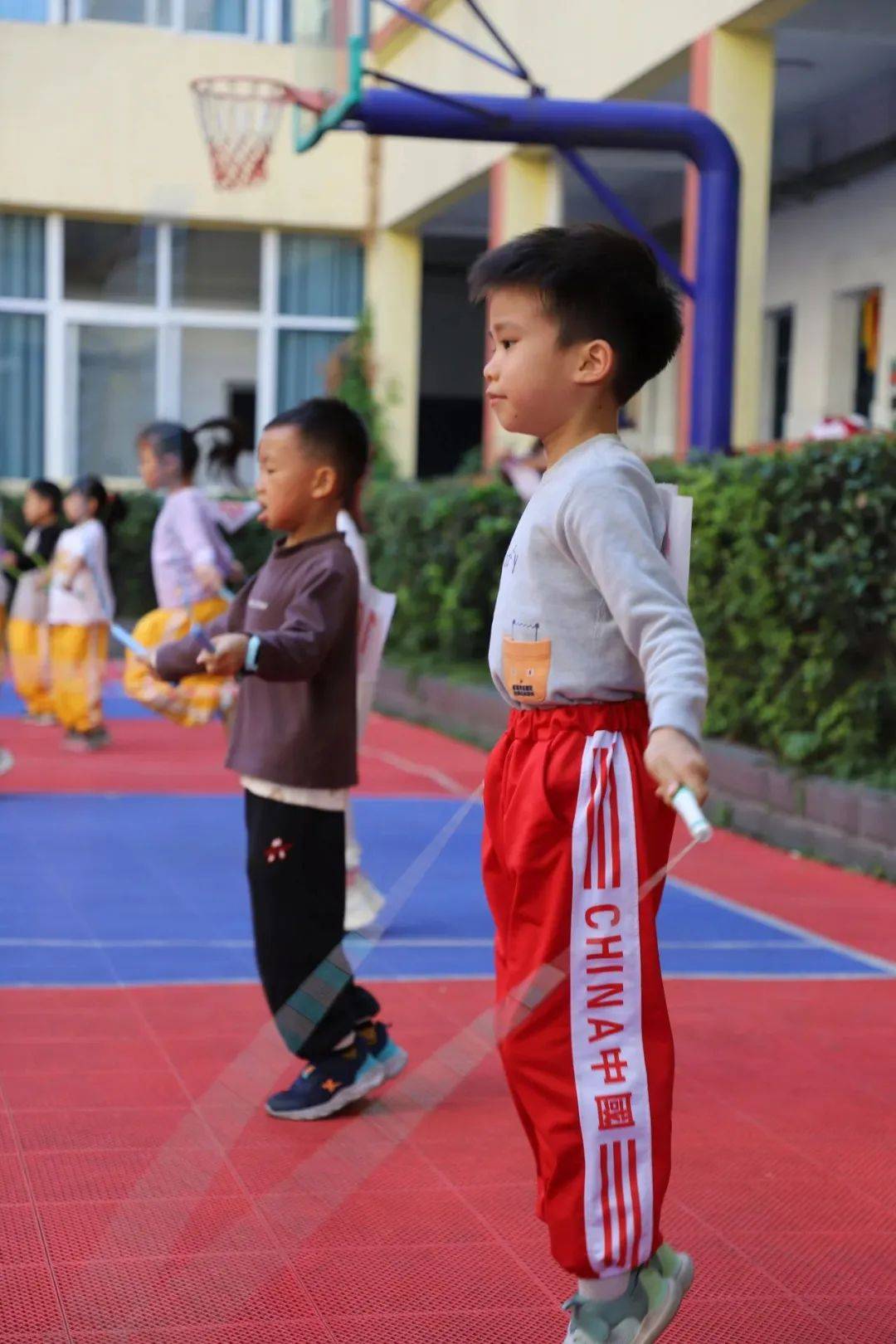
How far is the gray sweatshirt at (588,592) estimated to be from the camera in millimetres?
2398

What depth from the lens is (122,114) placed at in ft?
59.7

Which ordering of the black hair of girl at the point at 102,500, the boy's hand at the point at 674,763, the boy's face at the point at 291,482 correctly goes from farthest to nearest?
1. the black hair of girl at the point at 102,500
2. the boy's face at the point at 291,482
3. the boy's hand at the point at 674,763

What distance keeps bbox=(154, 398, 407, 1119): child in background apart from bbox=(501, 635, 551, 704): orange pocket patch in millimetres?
1129

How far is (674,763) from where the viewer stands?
220 cm

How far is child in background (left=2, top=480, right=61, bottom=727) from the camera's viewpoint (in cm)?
1099

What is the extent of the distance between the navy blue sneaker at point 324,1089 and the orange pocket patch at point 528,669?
4.97 ft

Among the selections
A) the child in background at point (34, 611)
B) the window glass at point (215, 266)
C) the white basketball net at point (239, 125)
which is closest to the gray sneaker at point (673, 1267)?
the child in background at point (34, 611)

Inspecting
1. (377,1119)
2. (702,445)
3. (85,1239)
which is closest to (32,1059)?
(377,1119)

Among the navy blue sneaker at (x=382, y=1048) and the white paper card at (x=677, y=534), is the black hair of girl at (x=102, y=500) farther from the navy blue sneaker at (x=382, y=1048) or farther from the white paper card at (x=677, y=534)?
the white paper card at (x=677, y=534)

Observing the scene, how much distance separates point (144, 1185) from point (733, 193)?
7616 mm

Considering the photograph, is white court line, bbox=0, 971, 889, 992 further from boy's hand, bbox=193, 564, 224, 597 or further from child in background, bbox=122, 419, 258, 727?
child in background, bbox=122, 419, 258, 727

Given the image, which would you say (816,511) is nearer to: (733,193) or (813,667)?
(813,667)

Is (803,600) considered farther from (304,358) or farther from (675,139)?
(304,358)

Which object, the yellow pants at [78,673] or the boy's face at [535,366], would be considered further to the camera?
the yellow pants at [78,673]
